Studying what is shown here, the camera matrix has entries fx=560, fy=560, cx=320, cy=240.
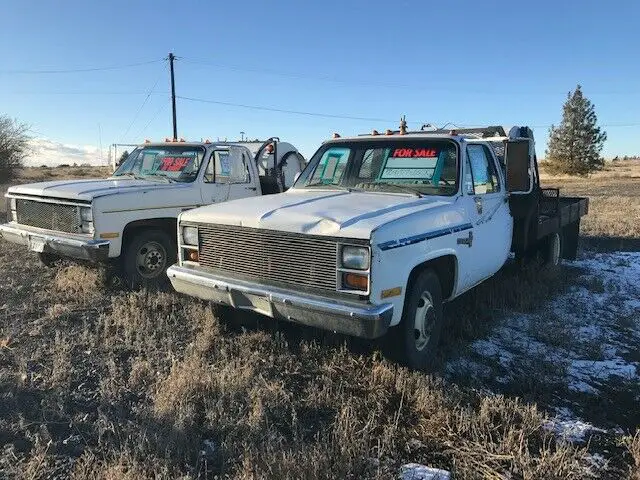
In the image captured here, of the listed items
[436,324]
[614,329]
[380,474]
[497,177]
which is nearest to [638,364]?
[614,329]

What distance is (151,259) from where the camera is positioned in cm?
697

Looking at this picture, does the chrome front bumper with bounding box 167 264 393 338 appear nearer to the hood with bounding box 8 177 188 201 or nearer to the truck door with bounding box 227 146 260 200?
the hood with bounding box 8 177 188 201

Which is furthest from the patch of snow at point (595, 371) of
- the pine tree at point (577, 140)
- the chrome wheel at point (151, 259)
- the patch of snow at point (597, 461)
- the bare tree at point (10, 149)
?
the pine tree at point (577, 140)

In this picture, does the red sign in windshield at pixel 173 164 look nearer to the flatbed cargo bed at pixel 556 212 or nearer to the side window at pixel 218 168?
the side window at pixel 218 168

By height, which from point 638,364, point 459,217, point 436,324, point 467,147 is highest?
point 467,147

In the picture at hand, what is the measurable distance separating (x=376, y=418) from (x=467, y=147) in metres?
2.88

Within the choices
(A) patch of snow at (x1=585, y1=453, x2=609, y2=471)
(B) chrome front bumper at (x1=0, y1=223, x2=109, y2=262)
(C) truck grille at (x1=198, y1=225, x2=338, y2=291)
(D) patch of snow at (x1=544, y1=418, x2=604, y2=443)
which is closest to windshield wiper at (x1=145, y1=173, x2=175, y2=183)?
(B) chrome front bumper at (x1=0, y1=223, x2=109, y2=262)

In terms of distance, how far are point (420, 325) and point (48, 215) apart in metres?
4.79

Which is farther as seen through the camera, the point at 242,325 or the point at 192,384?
the point at 242,325

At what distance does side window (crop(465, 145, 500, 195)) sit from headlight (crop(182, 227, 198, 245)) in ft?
8.26

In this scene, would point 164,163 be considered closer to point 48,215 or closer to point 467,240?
point 48,215

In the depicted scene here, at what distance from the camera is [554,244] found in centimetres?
798

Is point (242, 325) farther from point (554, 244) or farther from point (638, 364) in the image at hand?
point (554, 244)

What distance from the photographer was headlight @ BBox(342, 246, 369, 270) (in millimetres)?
3811
